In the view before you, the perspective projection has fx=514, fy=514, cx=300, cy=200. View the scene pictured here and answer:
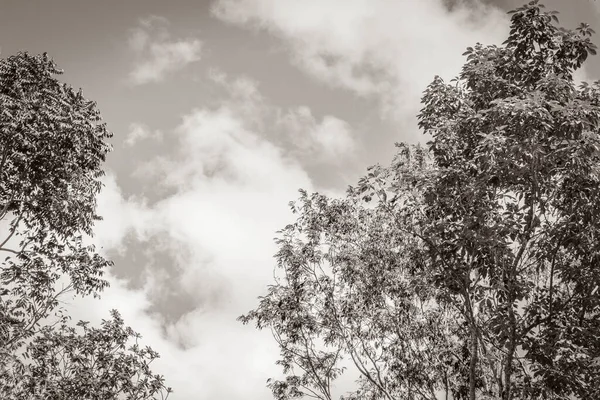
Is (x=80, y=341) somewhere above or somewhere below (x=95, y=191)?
below

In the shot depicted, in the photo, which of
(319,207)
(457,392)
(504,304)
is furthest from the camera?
(319,207)

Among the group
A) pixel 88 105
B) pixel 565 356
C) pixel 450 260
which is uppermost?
pixel 88 105

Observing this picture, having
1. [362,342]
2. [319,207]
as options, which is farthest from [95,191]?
[362,342]

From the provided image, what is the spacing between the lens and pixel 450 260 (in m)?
10.6

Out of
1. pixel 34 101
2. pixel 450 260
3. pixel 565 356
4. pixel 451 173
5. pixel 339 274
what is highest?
pixel 34 101

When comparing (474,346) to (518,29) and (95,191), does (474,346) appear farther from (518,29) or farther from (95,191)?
(95,191)

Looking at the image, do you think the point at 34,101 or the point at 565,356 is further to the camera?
the point at 34,101

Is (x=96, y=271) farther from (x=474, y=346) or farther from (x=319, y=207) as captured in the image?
(x=474, y=346)

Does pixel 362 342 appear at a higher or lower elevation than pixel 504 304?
higher

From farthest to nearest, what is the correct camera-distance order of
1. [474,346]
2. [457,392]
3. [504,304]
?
[457,392]
[474,346]
[504,304]

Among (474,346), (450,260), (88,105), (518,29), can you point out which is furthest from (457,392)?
(88,105)

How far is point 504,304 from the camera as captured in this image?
979cm

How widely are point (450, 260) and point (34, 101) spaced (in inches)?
547

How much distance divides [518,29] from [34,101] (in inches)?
568
